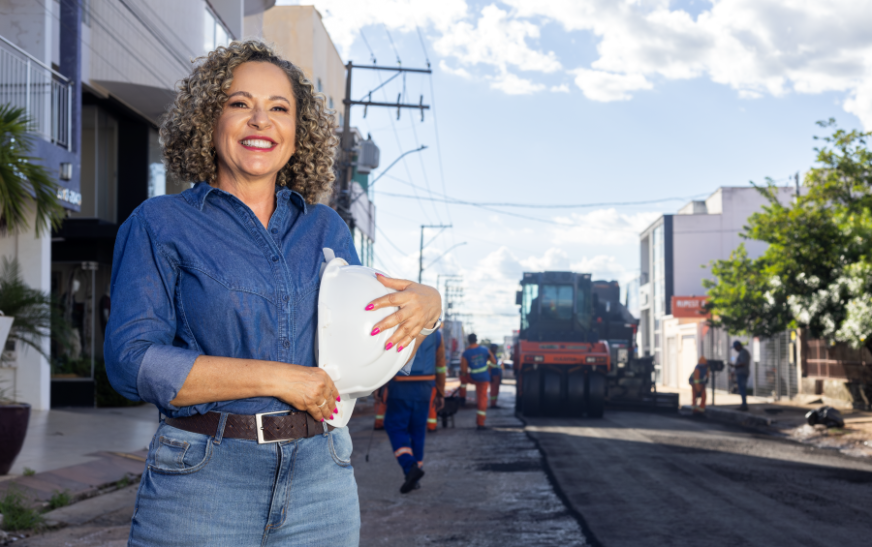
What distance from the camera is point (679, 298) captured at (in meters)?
48.0

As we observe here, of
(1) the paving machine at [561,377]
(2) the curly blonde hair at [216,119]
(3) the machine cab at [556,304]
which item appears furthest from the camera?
(3) the machine cab at [556,304]

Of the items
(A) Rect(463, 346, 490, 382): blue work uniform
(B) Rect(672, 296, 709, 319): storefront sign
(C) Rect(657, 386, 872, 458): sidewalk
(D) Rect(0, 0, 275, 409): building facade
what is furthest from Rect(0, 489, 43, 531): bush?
(B) Rect(672, 296, 709, 319): storefront sign

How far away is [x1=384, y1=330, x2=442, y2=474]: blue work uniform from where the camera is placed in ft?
28.4

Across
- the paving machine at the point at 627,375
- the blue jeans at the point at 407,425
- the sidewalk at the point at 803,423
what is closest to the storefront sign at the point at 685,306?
the sidewalk at the point at 803,423

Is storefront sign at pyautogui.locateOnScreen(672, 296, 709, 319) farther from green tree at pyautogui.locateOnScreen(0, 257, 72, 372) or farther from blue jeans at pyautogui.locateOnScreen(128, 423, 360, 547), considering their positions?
blue jeans at pyautogui.locateOnScreen(128, 423, 360, 547)

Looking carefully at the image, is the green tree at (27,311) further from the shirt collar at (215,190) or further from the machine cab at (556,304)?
the machine cab at (556,304)

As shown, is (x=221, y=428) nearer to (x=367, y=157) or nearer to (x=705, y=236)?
(x=367, y=157)

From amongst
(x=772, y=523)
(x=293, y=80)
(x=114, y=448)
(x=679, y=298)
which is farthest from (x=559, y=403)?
(x=679, y=298)

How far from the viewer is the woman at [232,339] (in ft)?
5.95

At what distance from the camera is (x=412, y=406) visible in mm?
8875

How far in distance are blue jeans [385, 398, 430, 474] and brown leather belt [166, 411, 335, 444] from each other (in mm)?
6617

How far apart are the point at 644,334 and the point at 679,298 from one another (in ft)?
61.7

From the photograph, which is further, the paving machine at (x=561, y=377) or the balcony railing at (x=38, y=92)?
the paving machine at (x=561, y=377)

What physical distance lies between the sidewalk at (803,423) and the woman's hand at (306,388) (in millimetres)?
12289
